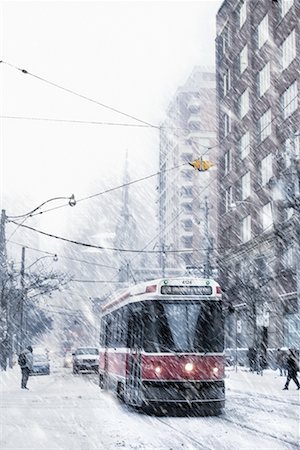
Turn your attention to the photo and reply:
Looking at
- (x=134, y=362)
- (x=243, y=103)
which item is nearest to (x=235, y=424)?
(x=134, y=362)

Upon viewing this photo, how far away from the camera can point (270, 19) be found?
46.6m

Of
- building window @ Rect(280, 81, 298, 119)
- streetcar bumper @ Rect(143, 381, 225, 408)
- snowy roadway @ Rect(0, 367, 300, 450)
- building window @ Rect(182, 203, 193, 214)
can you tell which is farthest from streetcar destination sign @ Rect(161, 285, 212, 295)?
building window @ Rect(182, 203, 193, 214)

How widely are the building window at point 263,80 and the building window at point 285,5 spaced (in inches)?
144

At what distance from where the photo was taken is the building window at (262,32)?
157 feet

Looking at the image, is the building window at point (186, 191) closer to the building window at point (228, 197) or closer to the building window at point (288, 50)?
the building window at point (228, 197)

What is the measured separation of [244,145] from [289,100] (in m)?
8.96

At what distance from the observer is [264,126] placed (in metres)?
47.1

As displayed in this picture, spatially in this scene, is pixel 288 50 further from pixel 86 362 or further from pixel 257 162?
pixel 86 362

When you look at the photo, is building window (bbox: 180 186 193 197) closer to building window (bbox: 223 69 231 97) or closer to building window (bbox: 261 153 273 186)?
building window (bbox: 223 69 231 97)

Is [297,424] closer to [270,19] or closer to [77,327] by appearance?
[270,19]

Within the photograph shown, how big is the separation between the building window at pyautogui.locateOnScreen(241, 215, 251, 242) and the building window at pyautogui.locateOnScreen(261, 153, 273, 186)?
11.5 feet

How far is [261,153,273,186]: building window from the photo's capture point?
45.7m

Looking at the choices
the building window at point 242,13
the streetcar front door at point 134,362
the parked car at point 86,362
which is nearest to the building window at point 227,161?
the building window at point 242,13

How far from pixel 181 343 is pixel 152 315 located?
3.18 ft
